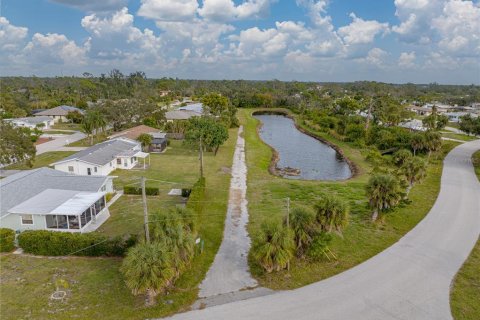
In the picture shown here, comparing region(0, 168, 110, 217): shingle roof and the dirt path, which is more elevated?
region(0, 168, 110, 217): shingle roof

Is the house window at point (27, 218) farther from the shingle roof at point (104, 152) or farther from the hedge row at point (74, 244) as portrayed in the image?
the shingle roof at point (104, 152)

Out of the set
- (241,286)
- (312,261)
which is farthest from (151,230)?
(312,261)

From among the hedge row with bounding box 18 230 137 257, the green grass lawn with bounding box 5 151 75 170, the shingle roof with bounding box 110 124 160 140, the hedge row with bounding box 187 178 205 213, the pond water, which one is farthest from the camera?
the shingle roof with bounding box 110 124 160 140

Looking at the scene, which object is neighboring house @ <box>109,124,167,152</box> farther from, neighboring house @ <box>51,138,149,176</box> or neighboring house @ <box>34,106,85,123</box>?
neighboring house @ <box>34,106,85,123</box>

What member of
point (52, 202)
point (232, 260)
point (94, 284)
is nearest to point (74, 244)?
point (94, 284)

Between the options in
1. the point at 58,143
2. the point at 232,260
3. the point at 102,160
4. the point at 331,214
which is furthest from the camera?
the point at 58,143

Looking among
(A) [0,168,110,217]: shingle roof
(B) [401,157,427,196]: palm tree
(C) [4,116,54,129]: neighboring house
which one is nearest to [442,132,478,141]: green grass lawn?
(B) [401,157,427,196]: palm tree

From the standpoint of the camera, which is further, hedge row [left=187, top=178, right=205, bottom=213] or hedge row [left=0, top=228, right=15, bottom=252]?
hedge row [left=187, top=178, right=205, bottom=213]

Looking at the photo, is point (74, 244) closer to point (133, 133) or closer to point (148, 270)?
point (148, 270)
